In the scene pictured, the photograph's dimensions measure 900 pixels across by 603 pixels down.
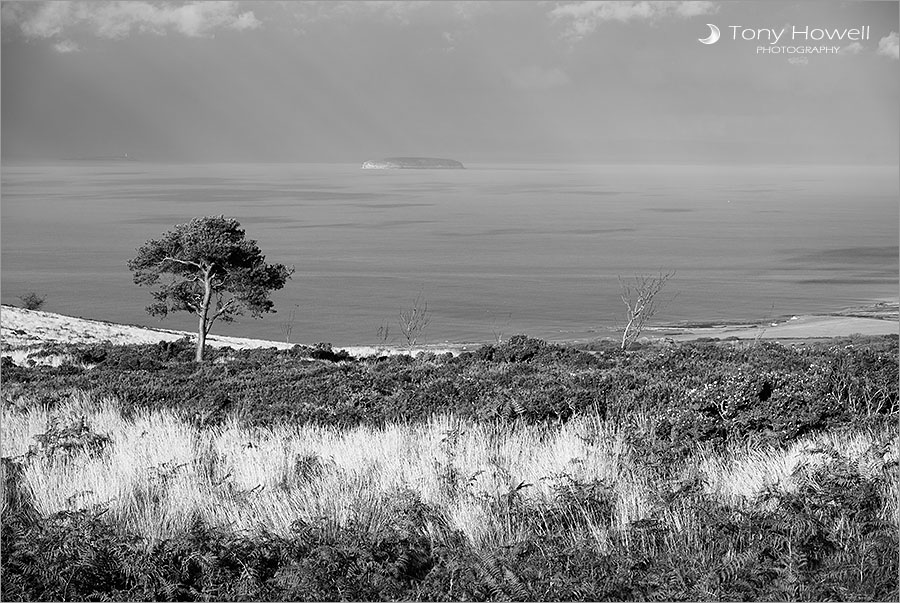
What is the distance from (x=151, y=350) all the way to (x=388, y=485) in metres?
24.4

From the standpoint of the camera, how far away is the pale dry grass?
5195mm

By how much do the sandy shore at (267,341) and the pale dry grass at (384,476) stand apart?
20.2 metres

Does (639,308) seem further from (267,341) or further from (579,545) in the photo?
(579,545)

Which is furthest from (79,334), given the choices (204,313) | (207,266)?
(204,313)

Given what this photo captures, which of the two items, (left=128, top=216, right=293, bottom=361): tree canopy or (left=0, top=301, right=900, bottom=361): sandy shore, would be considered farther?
(left=0, top=301, right=900, bottom=361): sandy shore

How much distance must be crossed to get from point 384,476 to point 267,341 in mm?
40455

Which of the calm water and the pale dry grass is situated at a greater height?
the calm water

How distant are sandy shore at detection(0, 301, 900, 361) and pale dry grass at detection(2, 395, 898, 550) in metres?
20.2

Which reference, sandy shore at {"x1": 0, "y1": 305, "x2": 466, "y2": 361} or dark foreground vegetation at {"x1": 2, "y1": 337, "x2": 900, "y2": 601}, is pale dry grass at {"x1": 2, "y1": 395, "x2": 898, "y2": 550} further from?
sandy shore at {"x1": 0, "y1": 305, "x2": 466, "y2": 361}

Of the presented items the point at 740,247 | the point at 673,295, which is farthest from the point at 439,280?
the point at 740,247

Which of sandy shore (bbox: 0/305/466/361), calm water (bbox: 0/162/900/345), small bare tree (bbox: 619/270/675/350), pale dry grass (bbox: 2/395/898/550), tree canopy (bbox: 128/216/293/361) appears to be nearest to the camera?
pale dry grass (bbox: 2/395/898/550)

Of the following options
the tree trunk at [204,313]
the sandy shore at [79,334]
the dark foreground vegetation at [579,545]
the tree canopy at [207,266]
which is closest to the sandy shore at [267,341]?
the sandy shore at [79,334]

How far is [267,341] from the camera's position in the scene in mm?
45438

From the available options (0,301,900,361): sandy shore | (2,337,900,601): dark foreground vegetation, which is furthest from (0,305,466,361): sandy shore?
(2,337,900,601): dark foreground vegetation
